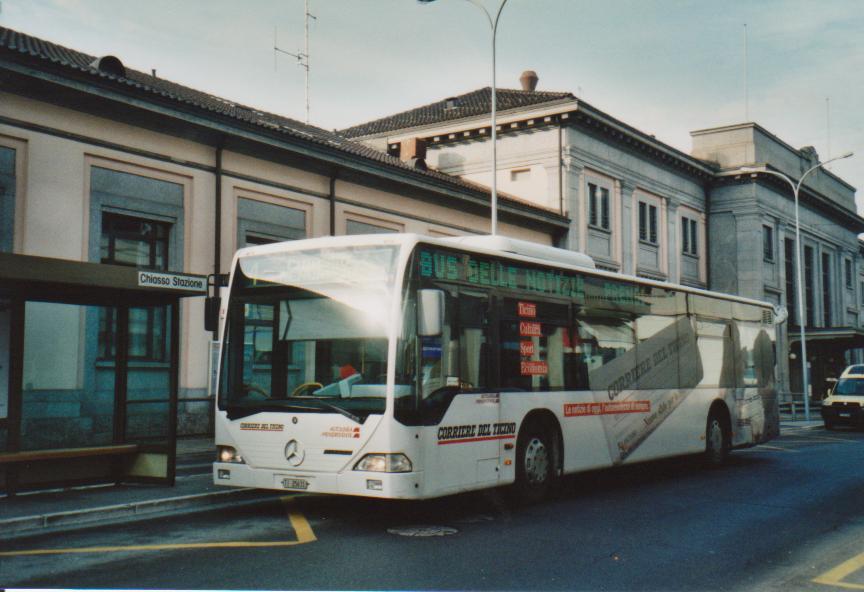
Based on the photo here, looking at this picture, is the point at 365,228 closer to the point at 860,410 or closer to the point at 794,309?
the point at 860,410

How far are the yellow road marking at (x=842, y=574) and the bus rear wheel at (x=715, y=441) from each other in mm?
7327

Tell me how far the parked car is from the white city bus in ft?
66.2

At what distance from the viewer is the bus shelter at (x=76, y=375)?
Answer: 1013 cm

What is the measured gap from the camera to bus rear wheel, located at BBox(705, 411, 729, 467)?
50.0 feet

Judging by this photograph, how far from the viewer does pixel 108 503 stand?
9.88m

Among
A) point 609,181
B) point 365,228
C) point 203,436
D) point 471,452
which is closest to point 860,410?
point 609,181

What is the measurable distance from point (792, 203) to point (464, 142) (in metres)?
23.4

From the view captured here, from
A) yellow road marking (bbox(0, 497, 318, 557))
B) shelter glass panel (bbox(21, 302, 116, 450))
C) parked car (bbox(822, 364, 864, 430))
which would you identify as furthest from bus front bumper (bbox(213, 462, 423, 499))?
parked car (bbox(822, 364, 864, 430))

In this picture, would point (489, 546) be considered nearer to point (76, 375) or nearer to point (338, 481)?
point (338, 481)

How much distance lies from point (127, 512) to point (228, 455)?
1217 millimetres

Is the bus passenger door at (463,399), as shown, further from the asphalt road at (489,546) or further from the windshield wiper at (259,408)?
the windshield wiper at (259,408)

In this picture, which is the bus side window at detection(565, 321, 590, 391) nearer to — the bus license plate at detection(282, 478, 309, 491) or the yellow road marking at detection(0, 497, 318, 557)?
the bus license plate at detection(282, 478, 309, 491)

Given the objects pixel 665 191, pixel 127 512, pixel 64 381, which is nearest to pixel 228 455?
pixel 127 512

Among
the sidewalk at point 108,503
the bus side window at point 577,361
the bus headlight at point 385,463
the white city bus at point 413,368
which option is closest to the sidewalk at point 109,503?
the sidewalk at point 108,503
